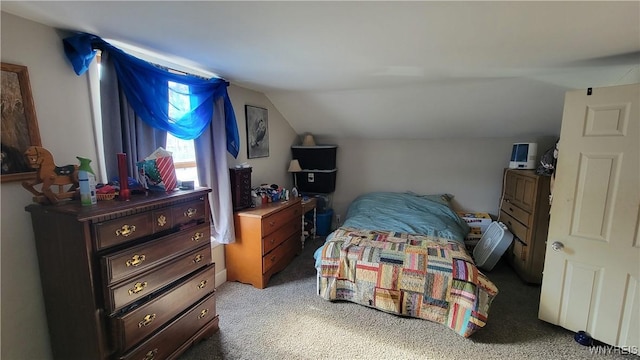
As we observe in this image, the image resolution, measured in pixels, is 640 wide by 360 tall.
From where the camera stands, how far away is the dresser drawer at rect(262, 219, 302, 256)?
9.04 feet

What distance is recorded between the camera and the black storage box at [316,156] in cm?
407

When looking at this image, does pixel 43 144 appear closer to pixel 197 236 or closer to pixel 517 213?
pixel 197 236

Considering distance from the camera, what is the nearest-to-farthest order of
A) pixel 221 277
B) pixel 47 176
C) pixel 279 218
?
pixel 47 176, pixel 221 277, pixel 279 218

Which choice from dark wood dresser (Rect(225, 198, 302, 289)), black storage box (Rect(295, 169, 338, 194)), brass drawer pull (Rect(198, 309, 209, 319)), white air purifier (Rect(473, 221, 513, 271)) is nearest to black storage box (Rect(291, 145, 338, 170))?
black storage box (Rect(295, 169, 338, 194))

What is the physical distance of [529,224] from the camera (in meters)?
2.80

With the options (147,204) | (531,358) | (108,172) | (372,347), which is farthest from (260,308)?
(531,358)

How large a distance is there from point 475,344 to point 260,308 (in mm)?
1700

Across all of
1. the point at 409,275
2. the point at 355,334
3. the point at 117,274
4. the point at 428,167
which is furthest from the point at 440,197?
the point at 117,274

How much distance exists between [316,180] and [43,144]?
120 inches

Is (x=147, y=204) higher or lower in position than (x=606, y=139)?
lower

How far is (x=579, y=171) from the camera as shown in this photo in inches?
75.1

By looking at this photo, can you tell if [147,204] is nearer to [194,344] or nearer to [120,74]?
[120,74]

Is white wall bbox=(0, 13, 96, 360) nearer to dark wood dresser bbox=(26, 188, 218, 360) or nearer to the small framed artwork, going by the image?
dark wood dresser bbox=(26, 188, 218, 360)

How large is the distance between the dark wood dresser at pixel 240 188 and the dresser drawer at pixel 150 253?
834mm
